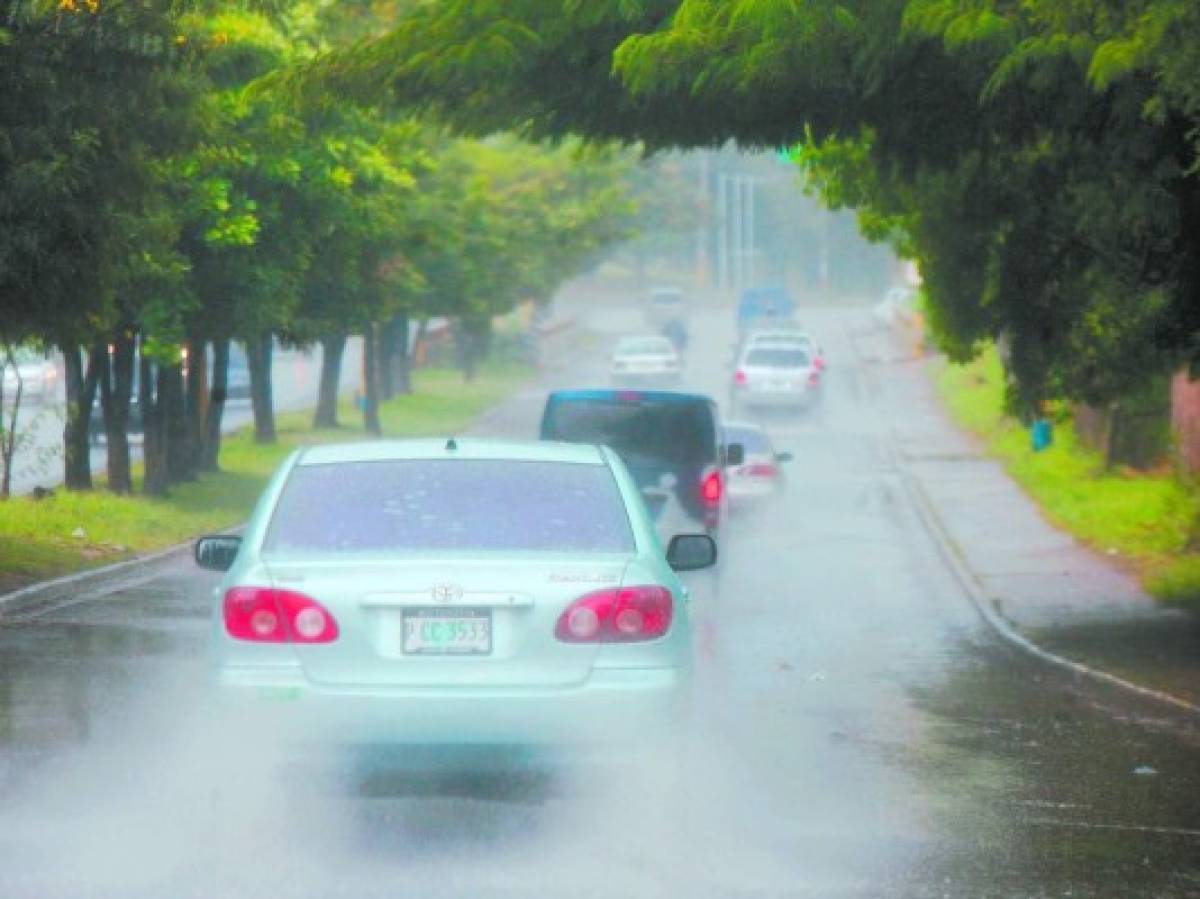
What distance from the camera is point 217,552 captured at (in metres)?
11.0

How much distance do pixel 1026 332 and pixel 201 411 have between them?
17178 millimetres

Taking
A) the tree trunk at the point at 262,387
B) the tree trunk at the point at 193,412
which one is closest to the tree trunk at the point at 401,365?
the tree trunk at the point at 262,387

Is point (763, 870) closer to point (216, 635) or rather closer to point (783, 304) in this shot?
point (216, 635)

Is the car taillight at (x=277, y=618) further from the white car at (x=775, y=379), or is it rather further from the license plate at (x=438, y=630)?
the white car at (x=775, y=379)

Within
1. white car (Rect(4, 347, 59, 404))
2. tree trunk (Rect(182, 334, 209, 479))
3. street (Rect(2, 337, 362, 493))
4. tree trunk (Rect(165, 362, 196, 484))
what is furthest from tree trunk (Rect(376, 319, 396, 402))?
tree trunk (Rect(165, 362, 196, 484))

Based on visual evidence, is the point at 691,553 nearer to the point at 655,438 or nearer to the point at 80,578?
the point at 655,438

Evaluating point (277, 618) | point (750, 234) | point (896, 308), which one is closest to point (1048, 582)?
point (277, 618)

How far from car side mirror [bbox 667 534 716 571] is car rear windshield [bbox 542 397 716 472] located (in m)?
8.50

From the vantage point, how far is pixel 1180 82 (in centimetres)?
1261

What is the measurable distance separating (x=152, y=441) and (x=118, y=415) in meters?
0.85

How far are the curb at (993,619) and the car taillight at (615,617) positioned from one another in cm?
577

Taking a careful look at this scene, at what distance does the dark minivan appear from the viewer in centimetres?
1944

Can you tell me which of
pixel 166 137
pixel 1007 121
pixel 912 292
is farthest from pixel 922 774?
pixel 912 292

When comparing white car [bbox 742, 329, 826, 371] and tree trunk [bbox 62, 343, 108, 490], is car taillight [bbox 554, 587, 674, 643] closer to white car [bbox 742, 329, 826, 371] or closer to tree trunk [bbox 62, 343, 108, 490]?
tree trunk [bbox 62, 343, 108, 490]
